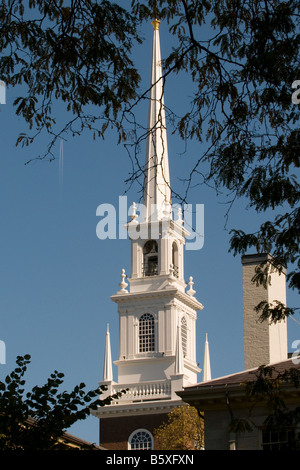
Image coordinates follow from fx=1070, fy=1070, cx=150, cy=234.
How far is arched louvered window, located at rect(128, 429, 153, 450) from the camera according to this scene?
221 feet

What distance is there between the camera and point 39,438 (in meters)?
17.8

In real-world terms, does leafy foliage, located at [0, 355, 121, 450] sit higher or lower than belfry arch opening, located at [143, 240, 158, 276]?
lower

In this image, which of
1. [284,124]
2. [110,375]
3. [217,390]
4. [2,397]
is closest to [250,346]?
[217,390]

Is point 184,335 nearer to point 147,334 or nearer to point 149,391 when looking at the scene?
point 147,334


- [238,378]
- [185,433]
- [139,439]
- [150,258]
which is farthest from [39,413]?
[150,258]

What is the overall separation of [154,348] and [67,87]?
57.6 meters

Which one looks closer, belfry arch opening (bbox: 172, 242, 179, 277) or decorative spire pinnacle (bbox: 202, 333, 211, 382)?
decorative spire pinnacle (bbox: 202, 333, 211, 382)

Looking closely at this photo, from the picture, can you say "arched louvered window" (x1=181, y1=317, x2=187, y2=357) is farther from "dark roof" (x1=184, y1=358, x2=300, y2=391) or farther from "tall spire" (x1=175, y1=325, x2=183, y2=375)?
"dark roof" (x1=184, y1=358, x2=300, y2=391)

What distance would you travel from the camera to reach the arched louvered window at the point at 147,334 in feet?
241

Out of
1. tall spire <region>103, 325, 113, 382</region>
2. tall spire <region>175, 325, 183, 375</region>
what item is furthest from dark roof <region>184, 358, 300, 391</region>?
tall spire <region>103, 325, 113, 382</region>

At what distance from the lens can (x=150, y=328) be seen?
73688mm

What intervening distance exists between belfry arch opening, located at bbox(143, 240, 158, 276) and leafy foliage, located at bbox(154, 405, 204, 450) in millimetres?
17787

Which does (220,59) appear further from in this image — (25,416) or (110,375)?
(110,375)

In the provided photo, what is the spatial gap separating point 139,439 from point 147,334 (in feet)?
28.0
